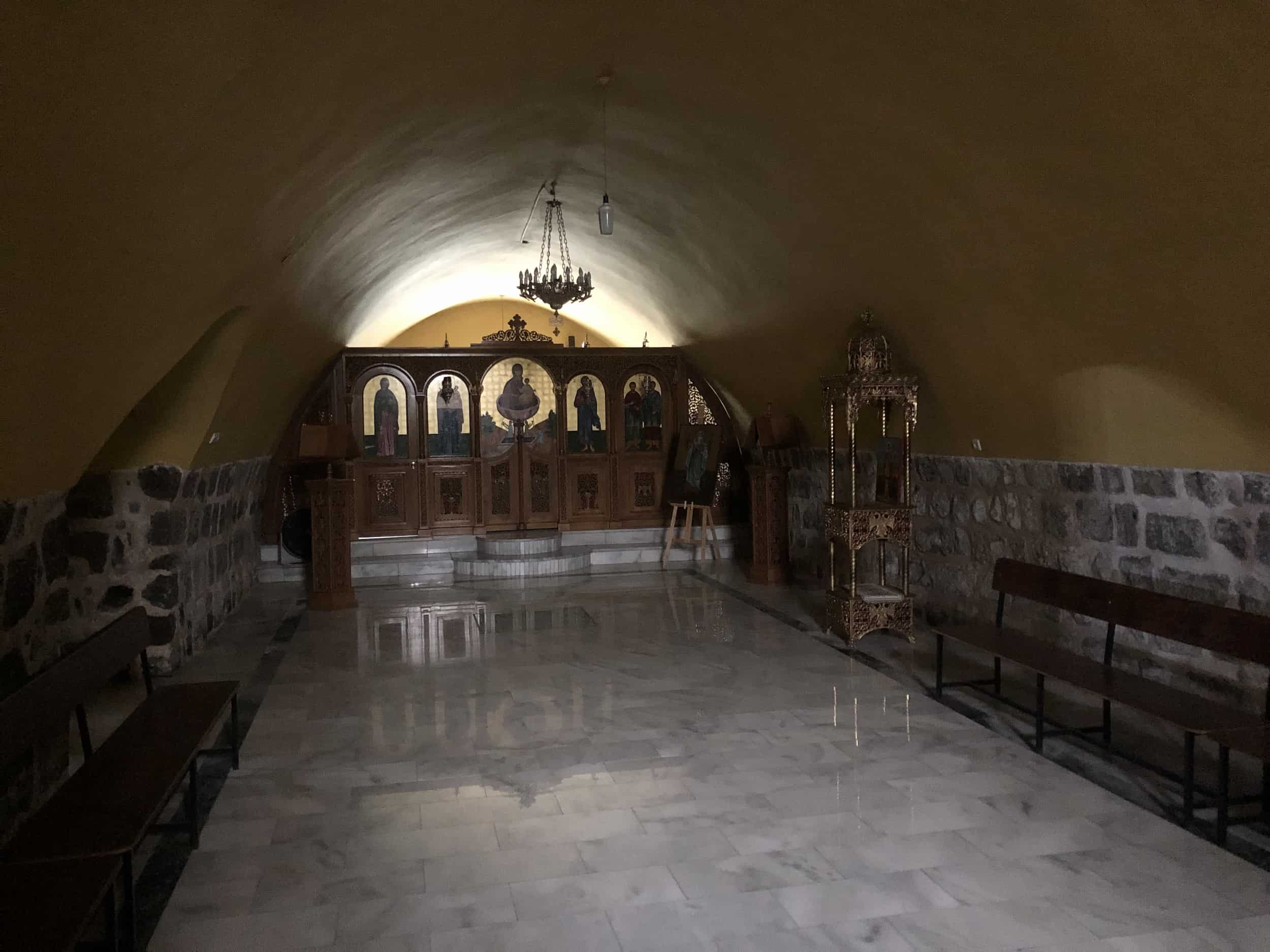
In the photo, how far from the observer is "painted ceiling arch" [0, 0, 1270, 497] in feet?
9.52

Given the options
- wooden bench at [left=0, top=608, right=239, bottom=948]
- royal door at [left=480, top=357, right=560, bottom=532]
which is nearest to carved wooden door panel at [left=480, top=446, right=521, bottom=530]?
royal door at [left=480, top=357, right=560, bottom=532]

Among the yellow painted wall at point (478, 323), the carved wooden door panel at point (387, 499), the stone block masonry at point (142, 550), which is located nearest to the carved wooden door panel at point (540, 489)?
the carved wooden door panel at point (387, 499)

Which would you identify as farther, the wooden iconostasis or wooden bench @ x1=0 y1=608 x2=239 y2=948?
the wooden iconostasis

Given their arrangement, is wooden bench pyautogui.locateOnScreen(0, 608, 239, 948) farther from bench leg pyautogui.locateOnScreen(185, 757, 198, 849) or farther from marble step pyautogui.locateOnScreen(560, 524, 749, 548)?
marble step pyautogui.locateOnScreen(560, 524, 749, 548)

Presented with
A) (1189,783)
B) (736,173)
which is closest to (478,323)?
(736,173)

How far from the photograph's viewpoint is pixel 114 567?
579cm

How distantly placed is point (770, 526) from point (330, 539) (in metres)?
3.97

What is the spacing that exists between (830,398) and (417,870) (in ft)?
14.6

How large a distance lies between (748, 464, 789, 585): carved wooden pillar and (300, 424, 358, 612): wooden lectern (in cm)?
369

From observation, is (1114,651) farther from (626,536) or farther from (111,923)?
(626,536)

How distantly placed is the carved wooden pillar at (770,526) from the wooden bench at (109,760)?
5691 mm

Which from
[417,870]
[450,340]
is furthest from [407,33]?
[450,340]

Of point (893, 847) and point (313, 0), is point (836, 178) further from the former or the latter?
point (893, 847)

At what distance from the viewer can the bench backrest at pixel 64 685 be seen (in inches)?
108
